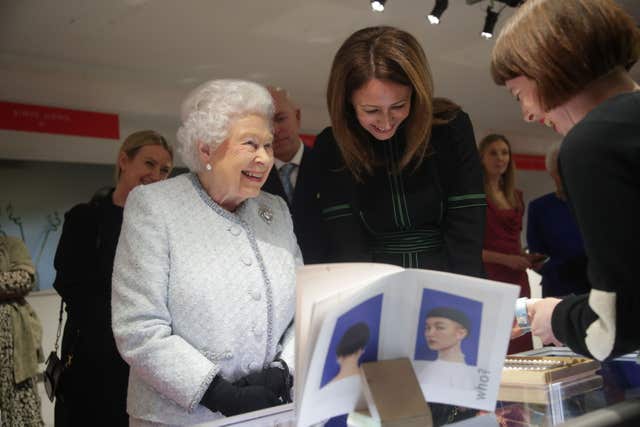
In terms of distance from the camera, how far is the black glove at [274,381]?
159 cm

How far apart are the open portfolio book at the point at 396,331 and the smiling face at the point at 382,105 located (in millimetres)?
776

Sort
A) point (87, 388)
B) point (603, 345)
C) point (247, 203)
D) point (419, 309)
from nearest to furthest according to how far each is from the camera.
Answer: point (603, 345)
point (419, 309)
point (247, 203)
point (87, 388)

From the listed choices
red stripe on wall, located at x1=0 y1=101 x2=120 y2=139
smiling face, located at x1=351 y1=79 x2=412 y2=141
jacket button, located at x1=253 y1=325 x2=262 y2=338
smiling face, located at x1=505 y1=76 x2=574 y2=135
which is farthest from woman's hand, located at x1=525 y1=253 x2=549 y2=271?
red stripe on wall, located at x1=0 y1=101 x2=120 y2=139

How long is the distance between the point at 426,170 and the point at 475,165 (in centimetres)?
15

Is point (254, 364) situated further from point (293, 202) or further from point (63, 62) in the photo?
point (63, 62)

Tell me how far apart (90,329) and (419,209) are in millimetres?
1451

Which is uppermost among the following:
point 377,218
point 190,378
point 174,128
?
point 174,128

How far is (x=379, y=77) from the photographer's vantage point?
5.95ft

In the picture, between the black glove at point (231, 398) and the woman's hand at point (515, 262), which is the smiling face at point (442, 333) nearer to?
the black glove at point (231, 398)

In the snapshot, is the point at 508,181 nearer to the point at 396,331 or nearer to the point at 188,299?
the point at 188,299

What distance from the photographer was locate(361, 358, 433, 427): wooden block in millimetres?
1135

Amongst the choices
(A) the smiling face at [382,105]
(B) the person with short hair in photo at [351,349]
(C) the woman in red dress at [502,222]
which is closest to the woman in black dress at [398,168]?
(A) the smiling face at [382,105]

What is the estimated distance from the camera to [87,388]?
2613 millimetres

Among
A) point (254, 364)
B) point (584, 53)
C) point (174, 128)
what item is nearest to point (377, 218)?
point (254, 364)
